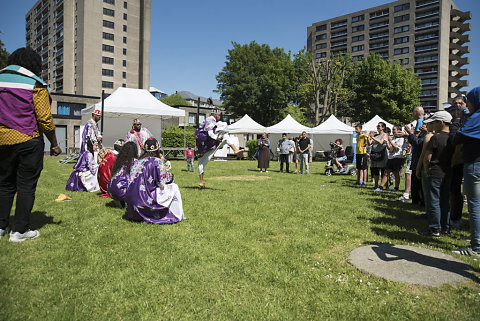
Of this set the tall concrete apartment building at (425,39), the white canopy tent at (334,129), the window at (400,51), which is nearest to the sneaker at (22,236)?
the white canopy tent at (334,129)

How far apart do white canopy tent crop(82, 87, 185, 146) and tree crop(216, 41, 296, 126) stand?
70.7ft

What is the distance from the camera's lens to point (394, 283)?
9.98ft

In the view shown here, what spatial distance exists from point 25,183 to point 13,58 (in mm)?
1721

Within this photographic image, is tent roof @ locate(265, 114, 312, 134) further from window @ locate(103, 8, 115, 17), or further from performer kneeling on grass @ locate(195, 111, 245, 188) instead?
window @ locate(103, 8, 115, 17)

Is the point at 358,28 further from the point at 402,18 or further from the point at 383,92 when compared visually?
the point at 383,92

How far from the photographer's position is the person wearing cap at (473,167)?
3.77 m

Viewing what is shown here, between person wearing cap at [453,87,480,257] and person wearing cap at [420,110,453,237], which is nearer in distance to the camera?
person wearing cap at [453,87,480,257]

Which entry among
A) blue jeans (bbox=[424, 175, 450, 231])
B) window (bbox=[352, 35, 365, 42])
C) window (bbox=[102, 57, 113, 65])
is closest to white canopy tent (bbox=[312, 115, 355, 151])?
blue jeans (bbox=[424, 175, 450, 231])

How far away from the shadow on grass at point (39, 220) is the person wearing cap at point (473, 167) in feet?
19.3

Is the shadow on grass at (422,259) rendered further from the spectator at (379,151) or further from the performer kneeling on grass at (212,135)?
the spectator at (379,151)

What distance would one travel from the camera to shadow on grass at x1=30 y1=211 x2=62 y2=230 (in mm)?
4877

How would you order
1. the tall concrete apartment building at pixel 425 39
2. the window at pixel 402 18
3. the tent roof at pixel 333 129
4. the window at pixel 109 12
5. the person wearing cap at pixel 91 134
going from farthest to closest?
the window at pixel 402 18
the tall concrete apartment building at pixel 425 39
the window at pixel 109 12
the tent roof at pixel 333 129
the person wearing cap at pixel 91 134

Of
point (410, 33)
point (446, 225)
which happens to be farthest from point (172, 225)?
point (410, 33)

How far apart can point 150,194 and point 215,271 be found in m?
2.30
